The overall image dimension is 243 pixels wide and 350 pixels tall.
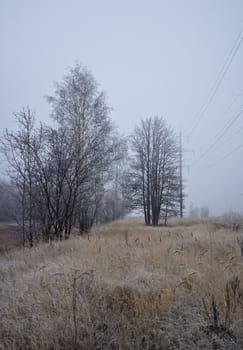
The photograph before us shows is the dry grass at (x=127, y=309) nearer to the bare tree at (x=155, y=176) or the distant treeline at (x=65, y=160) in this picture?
the distant treeline at (x=65, y=160)

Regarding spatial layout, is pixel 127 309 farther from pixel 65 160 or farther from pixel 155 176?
pixel 155 176

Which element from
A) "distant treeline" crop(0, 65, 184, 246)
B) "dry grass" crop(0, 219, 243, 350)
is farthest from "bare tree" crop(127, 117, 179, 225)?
"dry grass" crop(0, 219, 243, 350)

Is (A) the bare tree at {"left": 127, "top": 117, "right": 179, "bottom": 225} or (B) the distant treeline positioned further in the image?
(A) the bare tree at {"left": 127, "top": 117, "right": 179, "bottom": 225}

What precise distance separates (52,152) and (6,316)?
37.7 feet

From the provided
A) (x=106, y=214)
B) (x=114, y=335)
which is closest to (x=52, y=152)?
(x=114, y=335)

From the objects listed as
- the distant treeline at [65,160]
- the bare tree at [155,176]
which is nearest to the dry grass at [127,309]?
the distant treeline at [65,160]

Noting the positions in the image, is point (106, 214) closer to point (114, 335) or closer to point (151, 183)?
point (151, 183)

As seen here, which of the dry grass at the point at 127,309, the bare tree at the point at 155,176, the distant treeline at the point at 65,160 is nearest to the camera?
the dry grass at the point at 127,309

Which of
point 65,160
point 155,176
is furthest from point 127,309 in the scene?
point 155,176

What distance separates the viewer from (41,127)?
15086 millimetres

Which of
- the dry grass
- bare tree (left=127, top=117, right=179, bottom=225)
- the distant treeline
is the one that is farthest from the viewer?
bare tree (left=127, top=117, right=179, bottom=225)

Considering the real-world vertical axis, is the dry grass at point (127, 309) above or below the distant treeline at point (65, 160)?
below

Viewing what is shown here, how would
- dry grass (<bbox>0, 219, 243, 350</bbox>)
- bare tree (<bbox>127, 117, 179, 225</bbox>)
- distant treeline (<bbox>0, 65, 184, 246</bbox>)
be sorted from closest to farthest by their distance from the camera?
dry grass (<bbox>0, 219, 243, 350</bbox>), distant treeline (<bbox>0, 65, 184, 246</bbox>), bare tree (<bbox>127, 117, 179, 225</bbox>)

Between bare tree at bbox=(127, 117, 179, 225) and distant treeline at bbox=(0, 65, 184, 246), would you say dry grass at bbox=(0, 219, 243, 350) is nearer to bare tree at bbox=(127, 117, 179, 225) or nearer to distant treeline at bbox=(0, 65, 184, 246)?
distant treeline at bbox=(0, 65, 184, 246)
